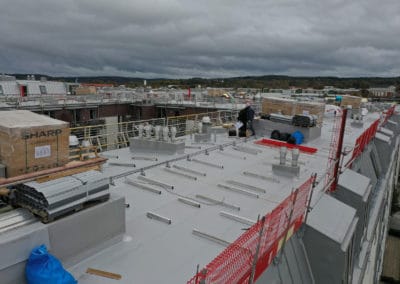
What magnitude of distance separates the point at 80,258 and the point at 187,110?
43.6 meters

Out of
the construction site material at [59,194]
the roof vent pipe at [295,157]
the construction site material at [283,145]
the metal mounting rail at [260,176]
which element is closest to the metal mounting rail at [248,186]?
the metal mounting rail at [260,176]

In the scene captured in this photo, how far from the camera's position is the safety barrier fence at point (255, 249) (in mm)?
3996

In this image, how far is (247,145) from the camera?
15758 millimetres

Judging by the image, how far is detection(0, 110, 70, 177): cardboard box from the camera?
15.1ft

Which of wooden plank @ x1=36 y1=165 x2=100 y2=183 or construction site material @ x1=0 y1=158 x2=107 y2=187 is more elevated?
construction site material @ x1=0 y1=158 x2=107 y2=187

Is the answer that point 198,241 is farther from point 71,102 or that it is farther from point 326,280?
point 71,102

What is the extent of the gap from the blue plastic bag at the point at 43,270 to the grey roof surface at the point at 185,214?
78 centimetres

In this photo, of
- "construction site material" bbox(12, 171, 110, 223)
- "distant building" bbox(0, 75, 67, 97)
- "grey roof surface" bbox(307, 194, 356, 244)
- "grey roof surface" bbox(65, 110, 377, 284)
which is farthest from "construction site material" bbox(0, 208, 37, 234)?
"distant building" bbox(0, 75, 67, 97)

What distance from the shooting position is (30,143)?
475cm

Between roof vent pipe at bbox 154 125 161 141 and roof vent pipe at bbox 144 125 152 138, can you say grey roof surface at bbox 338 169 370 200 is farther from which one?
roof vent pipe at bbox 144 125 152 138

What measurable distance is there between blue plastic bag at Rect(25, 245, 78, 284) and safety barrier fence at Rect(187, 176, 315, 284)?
171 cm

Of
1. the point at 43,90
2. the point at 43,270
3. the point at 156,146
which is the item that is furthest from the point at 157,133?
the point at 43,90

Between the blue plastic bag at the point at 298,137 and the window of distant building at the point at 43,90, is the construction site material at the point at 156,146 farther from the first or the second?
the window of distant building at the point at 43,90

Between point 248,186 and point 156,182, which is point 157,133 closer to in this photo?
point 156,182
